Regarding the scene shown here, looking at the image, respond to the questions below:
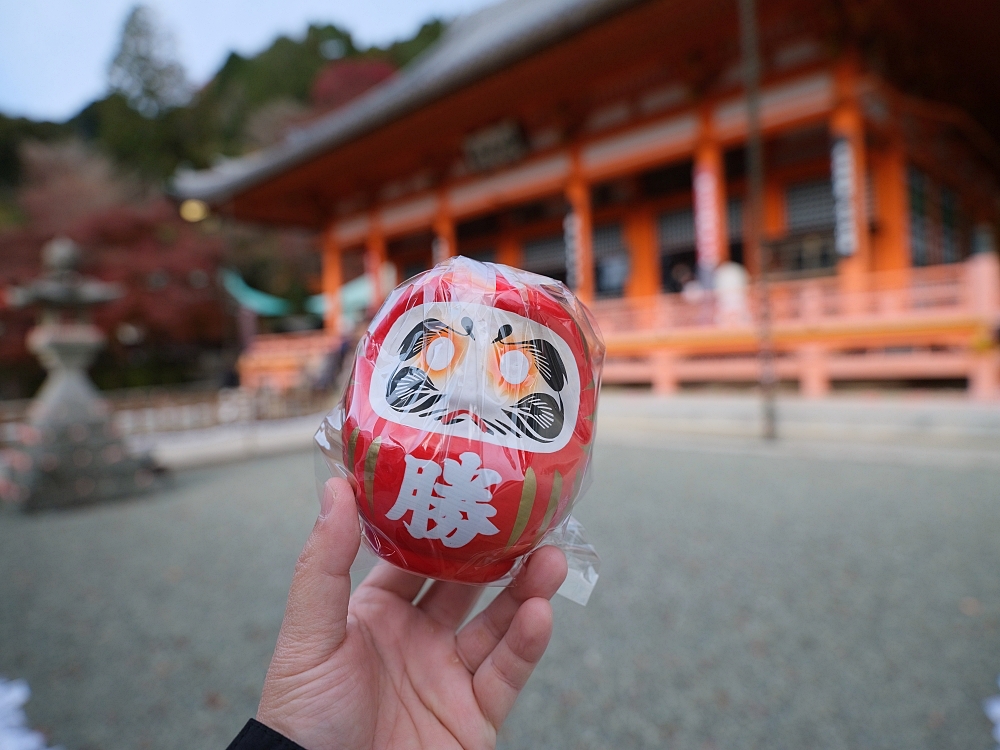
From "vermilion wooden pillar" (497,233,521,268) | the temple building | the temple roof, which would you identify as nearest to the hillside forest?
the temple roof

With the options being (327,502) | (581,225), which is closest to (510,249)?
(581,225)

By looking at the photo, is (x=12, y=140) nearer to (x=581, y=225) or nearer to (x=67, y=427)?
(x=581, y=225)

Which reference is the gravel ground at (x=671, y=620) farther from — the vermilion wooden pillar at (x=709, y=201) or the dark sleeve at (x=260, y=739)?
the vermilion wooden pillar at (x=709, y=201)

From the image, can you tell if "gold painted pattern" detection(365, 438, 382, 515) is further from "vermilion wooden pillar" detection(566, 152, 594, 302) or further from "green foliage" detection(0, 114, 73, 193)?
"green foliage" detection(0, 114, 73, 193)

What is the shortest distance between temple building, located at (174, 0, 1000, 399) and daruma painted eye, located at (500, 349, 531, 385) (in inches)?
205

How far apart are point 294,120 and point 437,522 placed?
94.1 feet

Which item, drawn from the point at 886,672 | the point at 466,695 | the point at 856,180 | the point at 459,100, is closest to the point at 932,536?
the point at 886,672

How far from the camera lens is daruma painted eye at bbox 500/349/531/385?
91 cm

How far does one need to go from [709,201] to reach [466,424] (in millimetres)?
8946

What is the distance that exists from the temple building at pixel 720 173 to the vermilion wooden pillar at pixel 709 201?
31 mm

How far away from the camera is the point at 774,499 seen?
388 cm

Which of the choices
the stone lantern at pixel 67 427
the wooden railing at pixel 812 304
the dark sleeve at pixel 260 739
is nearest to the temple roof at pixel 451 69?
the wooden railing at pixel 812 304

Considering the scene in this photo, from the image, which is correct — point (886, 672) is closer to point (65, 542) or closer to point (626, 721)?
point (626, 721)

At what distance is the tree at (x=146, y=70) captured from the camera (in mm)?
28734
